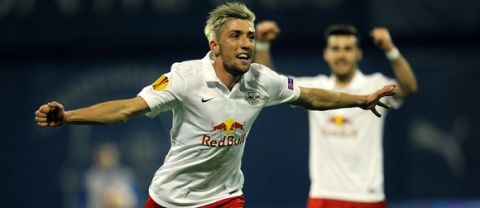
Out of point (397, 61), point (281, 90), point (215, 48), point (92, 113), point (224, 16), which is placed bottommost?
point (397, 61)

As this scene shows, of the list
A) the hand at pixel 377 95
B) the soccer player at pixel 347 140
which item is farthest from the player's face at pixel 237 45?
the soccer player at pixel 347 140

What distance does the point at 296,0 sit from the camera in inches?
510

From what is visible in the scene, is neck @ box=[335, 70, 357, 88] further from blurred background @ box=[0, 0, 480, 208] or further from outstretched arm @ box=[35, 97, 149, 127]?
blurred background @ box=[0, 0, 480, 208]

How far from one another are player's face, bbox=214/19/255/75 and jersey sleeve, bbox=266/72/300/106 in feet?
1.00

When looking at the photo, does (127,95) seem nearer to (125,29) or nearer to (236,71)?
(125,29)

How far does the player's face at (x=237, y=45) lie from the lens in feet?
18.7

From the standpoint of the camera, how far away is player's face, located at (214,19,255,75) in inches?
225

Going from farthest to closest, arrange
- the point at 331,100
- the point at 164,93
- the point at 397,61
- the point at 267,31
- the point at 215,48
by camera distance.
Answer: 1. the point at 397,61
2. the point at 267,31
3. the point at 331,100
4. the point at 215,48
5. the point at 164,93

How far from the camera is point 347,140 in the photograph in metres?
8.02

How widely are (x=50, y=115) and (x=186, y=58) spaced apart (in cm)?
805

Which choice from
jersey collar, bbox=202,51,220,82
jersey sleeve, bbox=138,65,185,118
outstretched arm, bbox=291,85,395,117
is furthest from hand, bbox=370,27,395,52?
jersey sleeve, bbox=138,65,185,118

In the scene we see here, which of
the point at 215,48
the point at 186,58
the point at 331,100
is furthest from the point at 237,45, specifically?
the point at 186,58

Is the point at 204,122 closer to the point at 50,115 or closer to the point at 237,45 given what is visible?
the point at 237,45

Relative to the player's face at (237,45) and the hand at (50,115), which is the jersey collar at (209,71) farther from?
the hand at (50,115)
